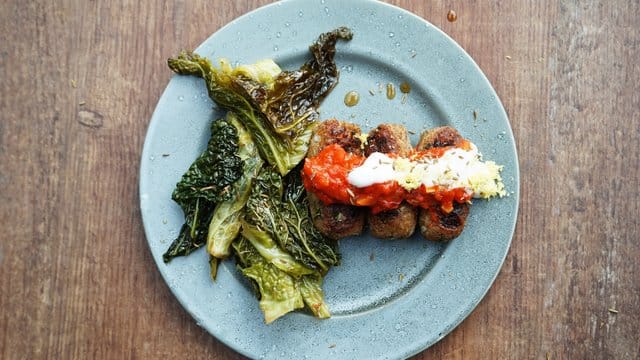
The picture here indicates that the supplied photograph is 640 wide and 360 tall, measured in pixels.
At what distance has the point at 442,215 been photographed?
4.05 m

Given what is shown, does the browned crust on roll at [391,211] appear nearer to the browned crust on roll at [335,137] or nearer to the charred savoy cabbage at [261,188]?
the browned crust on roll at [335,137]

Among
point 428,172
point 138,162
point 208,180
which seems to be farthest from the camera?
point 138,162

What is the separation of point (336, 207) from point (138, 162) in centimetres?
159

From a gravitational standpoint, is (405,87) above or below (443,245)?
above

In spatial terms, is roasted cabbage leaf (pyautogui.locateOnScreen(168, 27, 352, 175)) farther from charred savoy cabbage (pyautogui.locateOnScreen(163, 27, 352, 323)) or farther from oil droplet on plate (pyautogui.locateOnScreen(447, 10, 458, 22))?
oil droplet on plate (pyautogui.locateOnScreen(447, 10, 458, 22))

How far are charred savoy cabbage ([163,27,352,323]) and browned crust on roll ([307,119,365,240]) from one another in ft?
0.35

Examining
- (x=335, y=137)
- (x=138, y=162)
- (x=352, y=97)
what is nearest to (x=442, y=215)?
(x=335, y=137)

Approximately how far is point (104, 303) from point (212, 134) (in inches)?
61.9

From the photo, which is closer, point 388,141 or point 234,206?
point 388,141

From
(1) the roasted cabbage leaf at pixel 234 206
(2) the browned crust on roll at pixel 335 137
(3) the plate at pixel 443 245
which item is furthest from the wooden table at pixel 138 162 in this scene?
(2) the browned crust on roll at pixel 335 137

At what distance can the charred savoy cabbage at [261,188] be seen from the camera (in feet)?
13.6

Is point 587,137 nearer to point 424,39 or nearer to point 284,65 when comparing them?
A: point 424,39

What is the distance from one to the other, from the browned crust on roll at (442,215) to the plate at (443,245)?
19cm

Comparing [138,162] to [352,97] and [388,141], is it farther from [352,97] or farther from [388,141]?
[388,141]
